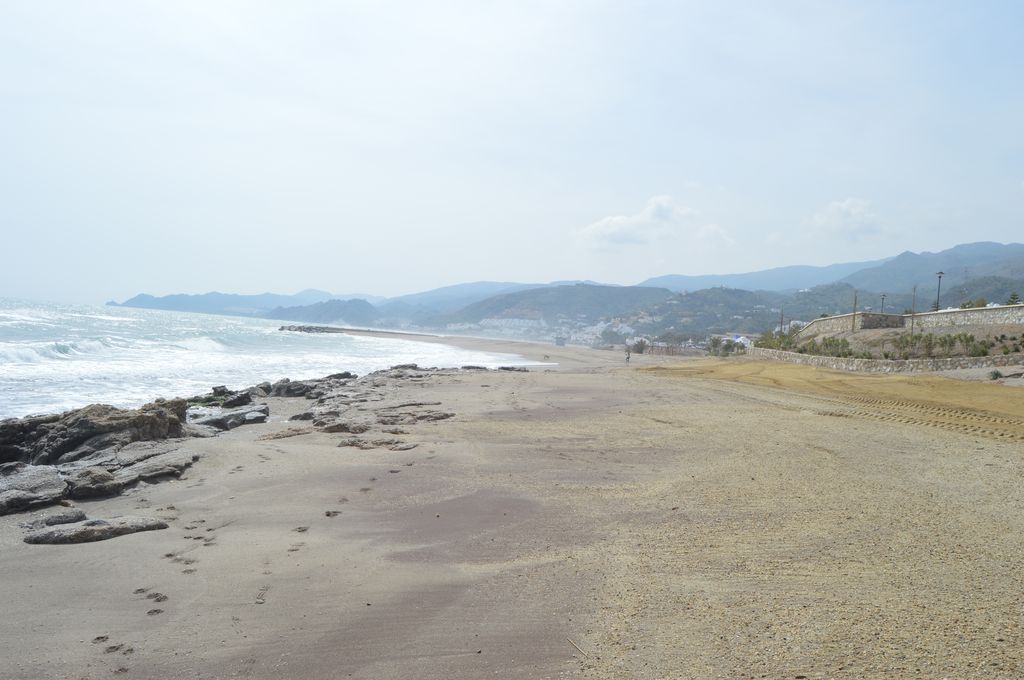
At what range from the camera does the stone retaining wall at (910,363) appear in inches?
760

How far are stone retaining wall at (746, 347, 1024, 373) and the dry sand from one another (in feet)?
40.8

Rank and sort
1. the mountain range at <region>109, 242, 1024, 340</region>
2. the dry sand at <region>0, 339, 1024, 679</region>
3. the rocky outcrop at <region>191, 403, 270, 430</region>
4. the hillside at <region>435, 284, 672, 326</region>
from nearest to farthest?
the dry sand at <region>0, 339, 1024, 679</region> < the rocky outcrop at <region>191, 403, 270, 430</region> < the mountain range at <region>109, 242, 1024, 340</region> < the hillside at <region>435, 284, 672, 326</region>

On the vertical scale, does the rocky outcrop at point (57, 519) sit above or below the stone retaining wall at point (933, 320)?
below

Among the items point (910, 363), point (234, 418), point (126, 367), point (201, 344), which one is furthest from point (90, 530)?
point (201, 344)

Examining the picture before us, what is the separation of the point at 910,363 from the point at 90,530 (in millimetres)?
24755

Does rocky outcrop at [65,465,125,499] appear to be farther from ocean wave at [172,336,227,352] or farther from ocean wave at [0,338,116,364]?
ocean wave at [172,336,227,352]

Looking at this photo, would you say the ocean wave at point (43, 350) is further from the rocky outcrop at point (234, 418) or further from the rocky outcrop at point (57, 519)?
the rocky outcrop at point (57, 519)

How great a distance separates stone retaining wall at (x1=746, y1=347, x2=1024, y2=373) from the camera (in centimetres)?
1930

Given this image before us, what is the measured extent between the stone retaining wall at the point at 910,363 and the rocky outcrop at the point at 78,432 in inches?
928

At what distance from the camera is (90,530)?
5602 millimetres

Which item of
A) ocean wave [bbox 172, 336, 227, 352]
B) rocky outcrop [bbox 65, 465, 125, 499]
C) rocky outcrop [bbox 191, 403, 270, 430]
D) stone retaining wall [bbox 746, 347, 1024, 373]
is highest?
stone retaining wall [bbox 746, 347, 1024, 373]

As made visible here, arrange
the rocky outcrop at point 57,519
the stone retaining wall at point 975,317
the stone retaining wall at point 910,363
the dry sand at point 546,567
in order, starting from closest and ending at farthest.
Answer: the dry sand at point 546,567 < the rocky outcrop at point 57,519 < the stone retaining wall at point 910,363 < the stone retaining wall at point 975,317

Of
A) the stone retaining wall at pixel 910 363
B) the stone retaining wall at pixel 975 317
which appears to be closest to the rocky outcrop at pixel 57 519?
the stone retaining wall at pixel 910 363

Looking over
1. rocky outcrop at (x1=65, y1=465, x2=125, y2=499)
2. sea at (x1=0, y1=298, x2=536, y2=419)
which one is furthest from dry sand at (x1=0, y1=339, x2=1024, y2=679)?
sea at (x1=0, y1=298, x2=536, y2=419)
